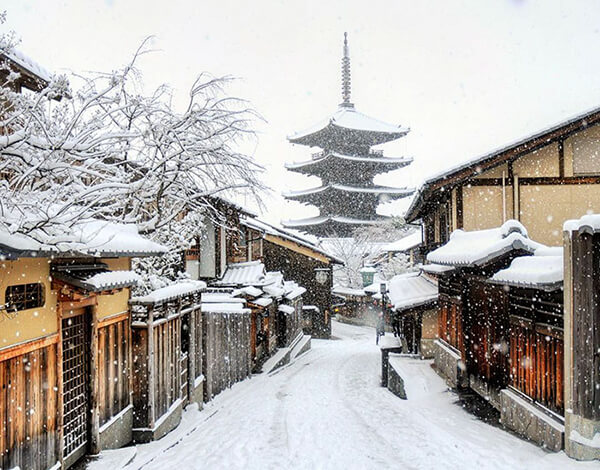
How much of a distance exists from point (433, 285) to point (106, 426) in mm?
12961

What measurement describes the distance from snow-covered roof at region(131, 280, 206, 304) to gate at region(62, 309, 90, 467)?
4.25 feet

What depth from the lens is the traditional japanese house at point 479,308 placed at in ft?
28.9

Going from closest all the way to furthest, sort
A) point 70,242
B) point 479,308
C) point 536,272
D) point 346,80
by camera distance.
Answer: point 70,242 < point 536,272 < point 479,308 < point 346,80

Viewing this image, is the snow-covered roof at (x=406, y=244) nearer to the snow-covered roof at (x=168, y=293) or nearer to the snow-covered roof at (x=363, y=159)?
the snow-covered roof at (x=363, y=159)

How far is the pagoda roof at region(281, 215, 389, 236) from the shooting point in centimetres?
4038

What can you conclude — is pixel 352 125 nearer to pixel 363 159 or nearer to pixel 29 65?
pixel 363 159

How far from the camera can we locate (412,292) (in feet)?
54.6

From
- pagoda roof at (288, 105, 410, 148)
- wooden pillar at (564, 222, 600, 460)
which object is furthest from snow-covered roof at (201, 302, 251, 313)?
pagoda roof at (288, 105, 410, 148)

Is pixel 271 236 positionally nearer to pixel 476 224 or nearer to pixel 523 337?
pixel 476 224

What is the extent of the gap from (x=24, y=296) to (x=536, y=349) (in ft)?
23.6

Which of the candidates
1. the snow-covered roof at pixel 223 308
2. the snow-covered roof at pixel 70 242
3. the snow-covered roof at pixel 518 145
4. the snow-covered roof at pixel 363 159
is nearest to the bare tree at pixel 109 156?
the snow-covered roof at pixel 70 242

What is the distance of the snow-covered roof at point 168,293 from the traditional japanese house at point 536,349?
569cm

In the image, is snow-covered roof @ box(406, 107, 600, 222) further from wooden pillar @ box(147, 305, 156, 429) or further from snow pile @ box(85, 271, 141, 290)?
snow pile @ box(85, 271, 141, 290)

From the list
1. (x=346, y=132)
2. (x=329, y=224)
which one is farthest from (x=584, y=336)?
(x=346, y=132)
